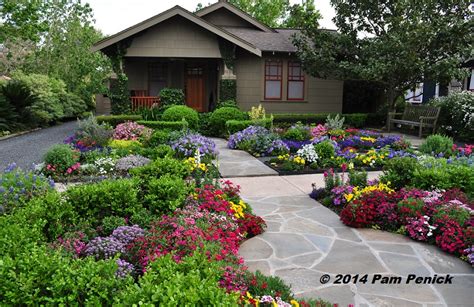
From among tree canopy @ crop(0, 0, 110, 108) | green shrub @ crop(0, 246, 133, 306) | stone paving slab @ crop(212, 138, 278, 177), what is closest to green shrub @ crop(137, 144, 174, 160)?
stone paving slab @ crop(212, 138, 278, 177)

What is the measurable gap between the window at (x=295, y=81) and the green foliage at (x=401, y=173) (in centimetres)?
1343

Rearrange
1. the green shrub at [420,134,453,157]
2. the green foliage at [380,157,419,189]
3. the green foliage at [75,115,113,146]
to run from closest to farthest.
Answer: the green foliage at [380,157,419,189] → the green shrub at [420,134,453,157] → the green foliage at [75,115,113,146]

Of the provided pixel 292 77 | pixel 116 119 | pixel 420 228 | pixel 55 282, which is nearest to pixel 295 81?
pixel 292 77

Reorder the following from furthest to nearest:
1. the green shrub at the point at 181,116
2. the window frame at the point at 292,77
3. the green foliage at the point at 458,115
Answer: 1. the window frame at the point at 292,77
2. the green shrub at the point at 181,116
3. the green foliage at the point at 458,115

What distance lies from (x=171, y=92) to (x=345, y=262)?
14076 mm

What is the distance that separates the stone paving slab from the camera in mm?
9070

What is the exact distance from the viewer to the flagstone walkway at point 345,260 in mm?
3723

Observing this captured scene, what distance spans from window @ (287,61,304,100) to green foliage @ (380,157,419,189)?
44.1 ft

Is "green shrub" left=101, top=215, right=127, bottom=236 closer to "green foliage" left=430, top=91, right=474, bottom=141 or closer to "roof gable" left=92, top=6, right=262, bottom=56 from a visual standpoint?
"green foliage" left=430, top=91, right=474, bottom=141

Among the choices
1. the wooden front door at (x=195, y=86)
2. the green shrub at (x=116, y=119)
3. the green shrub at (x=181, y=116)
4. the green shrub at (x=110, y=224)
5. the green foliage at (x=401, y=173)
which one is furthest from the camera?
the wooden front door at (x=195, y=86)

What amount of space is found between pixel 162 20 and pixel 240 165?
9768mm

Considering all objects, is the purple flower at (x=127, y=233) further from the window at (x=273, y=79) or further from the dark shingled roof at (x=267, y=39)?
the window at (x=273, y=79)

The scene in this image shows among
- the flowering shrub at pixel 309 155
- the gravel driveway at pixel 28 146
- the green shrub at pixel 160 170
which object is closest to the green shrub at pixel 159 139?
the gravel driveway at pixel 28 146

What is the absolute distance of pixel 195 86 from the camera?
20781 millimetres
